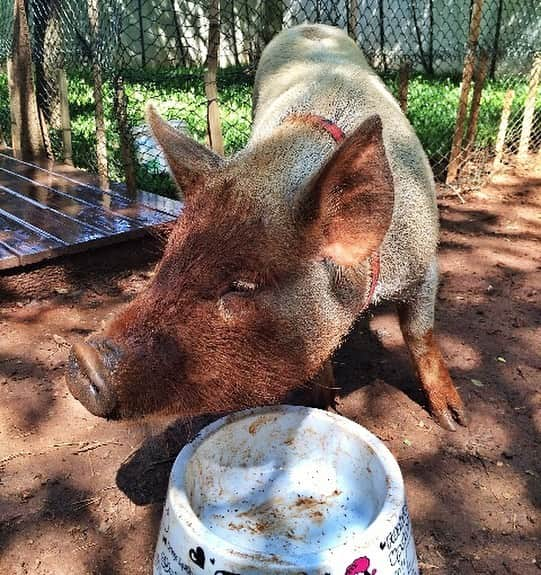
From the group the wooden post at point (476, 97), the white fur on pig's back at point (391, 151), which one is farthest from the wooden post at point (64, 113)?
the wooden post at point (476, 97)

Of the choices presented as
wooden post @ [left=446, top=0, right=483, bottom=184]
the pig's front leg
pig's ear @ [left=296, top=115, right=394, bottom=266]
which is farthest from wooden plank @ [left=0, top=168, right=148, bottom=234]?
wooden post @ [left=446, top=0, right=483, bottom=184]

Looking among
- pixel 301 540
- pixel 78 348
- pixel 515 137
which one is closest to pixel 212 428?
pixel 301 540

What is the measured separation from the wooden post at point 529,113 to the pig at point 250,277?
4.48 meters

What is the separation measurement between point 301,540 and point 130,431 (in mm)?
1078

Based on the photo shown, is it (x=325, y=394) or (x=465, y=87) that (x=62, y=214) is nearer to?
(x=325, y=394)

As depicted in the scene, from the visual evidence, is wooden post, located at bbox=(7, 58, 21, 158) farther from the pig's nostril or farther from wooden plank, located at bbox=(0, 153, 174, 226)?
the pig's nostril

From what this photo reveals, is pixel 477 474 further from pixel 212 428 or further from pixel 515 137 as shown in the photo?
pixel 515 137

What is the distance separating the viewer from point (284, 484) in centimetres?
239

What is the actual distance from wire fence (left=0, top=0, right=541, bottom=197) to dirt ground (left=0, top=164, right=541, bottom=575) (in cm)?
137

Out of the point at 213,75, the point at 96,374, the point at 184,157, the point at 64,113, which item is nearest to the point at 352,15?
the point at 213,75

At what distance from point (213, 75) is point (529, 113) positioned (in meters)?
3.28

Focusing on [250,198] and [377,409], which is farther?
[377,409]

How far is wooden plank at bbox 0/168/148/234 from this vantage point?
14.6ft

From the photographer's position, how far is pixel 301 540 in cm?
221
